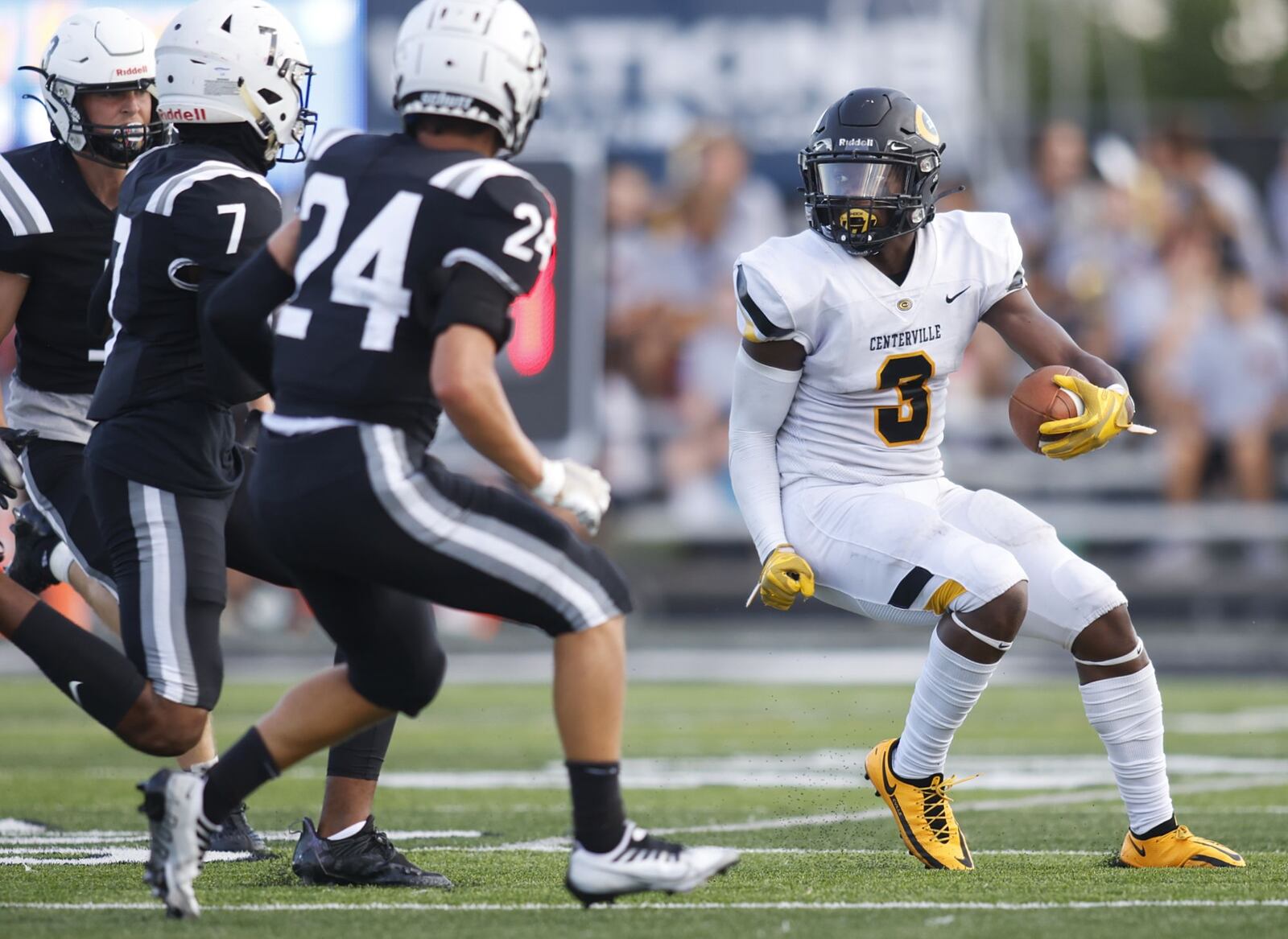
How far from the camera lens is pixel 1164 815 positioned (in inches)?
164

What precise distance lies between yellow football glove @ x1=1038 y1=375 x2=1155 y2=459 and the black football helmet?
21.6 inches

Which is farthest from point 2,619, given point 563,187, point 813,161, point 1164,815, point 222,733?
point 563,187

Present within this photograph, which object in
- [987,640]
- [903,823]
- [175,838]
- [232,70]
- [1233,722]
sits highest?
[232,70]

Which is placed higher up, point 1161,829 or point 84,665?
point 84,665

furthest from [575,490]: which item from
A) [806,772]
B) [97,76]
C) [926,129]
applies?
[806,772]

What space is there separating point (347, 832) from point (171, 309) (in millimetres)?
1220

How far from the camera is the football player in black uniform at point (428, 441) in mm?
3279

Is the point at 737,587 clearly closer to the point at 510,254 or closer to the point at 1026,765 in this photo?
the point at 1026,765

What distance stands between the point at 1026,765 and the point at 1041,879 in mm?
2718

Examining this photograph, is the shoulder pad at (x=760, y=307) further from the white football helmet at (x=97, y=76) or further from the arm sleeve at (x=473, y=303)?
the white football helmet at (x=97, y=76)

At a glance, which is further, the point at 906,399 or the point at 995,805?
the point at 995,805

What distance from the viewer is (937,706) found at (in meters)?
4.27

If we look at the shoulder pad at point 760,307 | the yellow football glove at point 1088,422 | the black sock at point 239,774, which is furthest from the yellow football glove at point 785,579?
the black sock at point 239,774

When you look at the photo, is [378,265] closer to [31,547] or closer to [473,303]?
[473,303]
